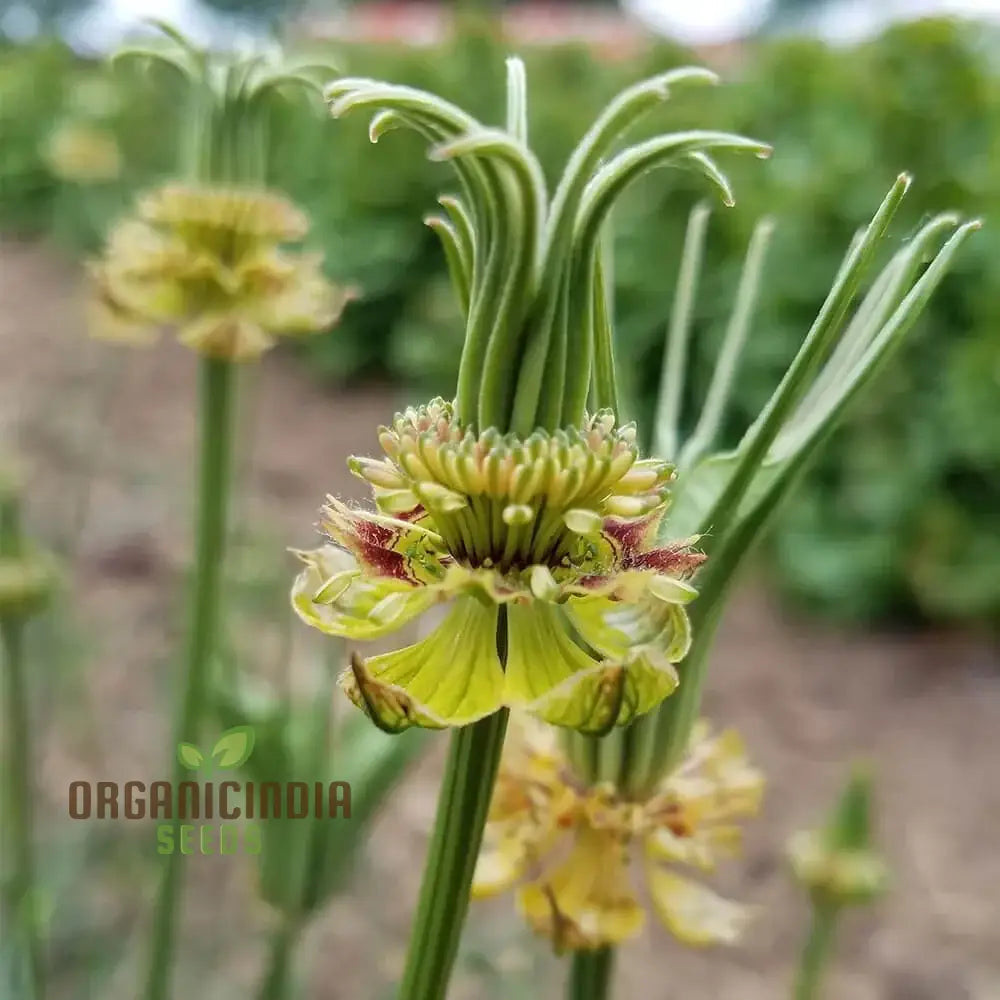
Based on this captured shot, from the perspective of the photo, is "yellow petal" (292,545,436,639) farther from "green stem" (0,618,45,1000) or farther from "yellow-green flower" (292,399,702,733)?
"green stem" (0,618,45,1000)

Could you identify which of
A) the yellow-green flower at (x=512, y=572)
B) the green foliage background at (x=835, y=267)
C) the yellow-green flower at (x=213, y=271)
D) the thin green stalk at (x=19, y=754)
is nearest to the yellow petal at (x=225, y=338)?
the yellow-green flower at (x=213, y=271)

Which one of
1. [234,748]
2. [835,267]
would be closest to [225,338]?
[234,748]

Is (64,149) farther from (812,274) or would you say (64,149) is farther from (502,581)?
(502,581)

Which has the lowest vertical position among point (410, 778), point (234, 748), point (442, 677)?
point (410, 778)

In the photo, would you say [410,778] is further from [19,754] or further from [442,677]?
[442,677]

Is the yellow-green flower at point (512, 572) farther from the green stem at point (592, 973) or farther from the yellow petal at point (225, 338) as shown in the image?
the yellow petal at point (225, 338)

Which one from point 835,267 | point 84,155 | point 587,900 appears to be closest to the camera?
point 587,900

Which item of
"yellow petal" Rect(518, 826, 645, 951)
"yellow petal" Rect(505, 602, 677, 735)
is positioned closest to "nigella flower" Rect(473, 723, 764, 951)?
"yellow petal" Rect(518, 826, 645, 951)

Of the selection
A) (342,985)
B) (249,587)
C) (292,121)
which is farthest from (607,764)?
(292,121)
